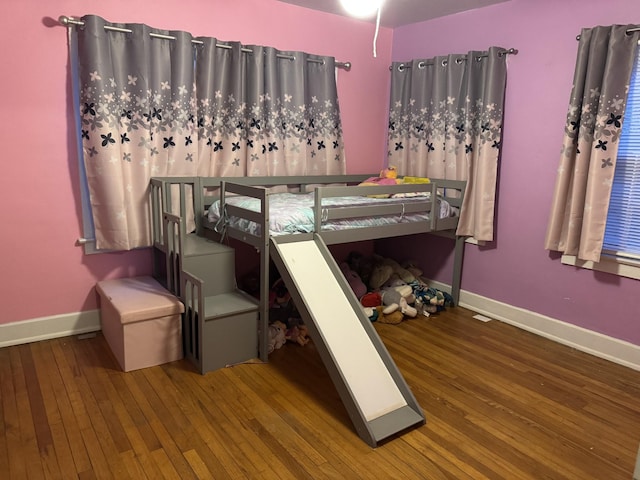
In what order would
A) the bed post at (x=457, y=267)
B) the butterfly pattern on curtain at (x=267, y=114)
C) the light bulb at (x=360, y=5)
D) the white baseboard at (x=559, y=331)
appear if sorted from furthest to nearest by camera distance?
the bed post at (x=457, y=267) → the butterfly pattern on curtain at (x=267, y=114) → the white baseboard at (x=559, y=331) → the light bulb at (x=360, y=5)

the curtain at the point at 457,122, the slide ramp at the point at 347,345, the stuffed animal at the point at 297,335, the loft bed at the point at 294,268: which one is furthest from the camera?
the curtain at the point at 457,122

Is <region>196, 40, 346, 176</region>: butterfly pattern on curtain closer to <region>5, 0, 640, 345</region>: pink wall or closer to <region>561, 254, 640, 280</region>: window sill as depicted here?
<region>5, 0, 640, 345</region>: pink wall

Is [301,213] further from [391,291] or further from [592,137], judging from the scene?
[592,137]

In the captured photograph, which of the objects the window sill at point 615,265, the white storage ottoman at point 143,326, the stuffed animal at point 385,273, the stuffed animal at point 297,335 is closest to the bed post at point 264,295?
the stuffed animal at point 297,335

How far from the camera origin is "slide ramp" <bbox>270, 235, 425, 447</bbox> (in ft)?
7.07

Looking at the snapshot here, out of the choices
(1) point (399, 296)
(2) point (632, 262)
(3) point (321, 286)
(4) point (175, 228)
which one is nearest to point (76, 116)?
(4) point (175, 228)

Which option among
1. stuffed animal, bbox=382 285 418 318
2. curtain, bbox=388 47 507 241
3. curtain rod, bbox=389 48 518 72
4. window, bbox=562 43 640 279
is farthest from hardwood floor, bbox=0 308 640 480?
curtain rod, bbox=389 48 518 72

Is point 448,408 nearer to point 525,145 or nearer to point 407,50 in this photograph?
point 525,145

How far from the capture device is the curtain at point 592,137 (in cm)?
270

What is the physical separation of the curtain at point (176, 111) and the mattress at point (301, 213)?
0.33m

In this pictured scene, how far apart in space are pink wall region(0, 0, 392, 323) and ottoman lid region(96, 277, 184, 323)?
211mm

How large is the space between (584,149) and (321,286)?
1.80 metres

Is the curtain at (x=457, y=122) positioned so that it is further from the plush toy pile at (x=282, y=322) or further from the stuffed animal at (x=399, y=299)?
the plush toy pile at (x=282, y=322)

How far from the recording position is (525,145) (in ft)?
10.9
